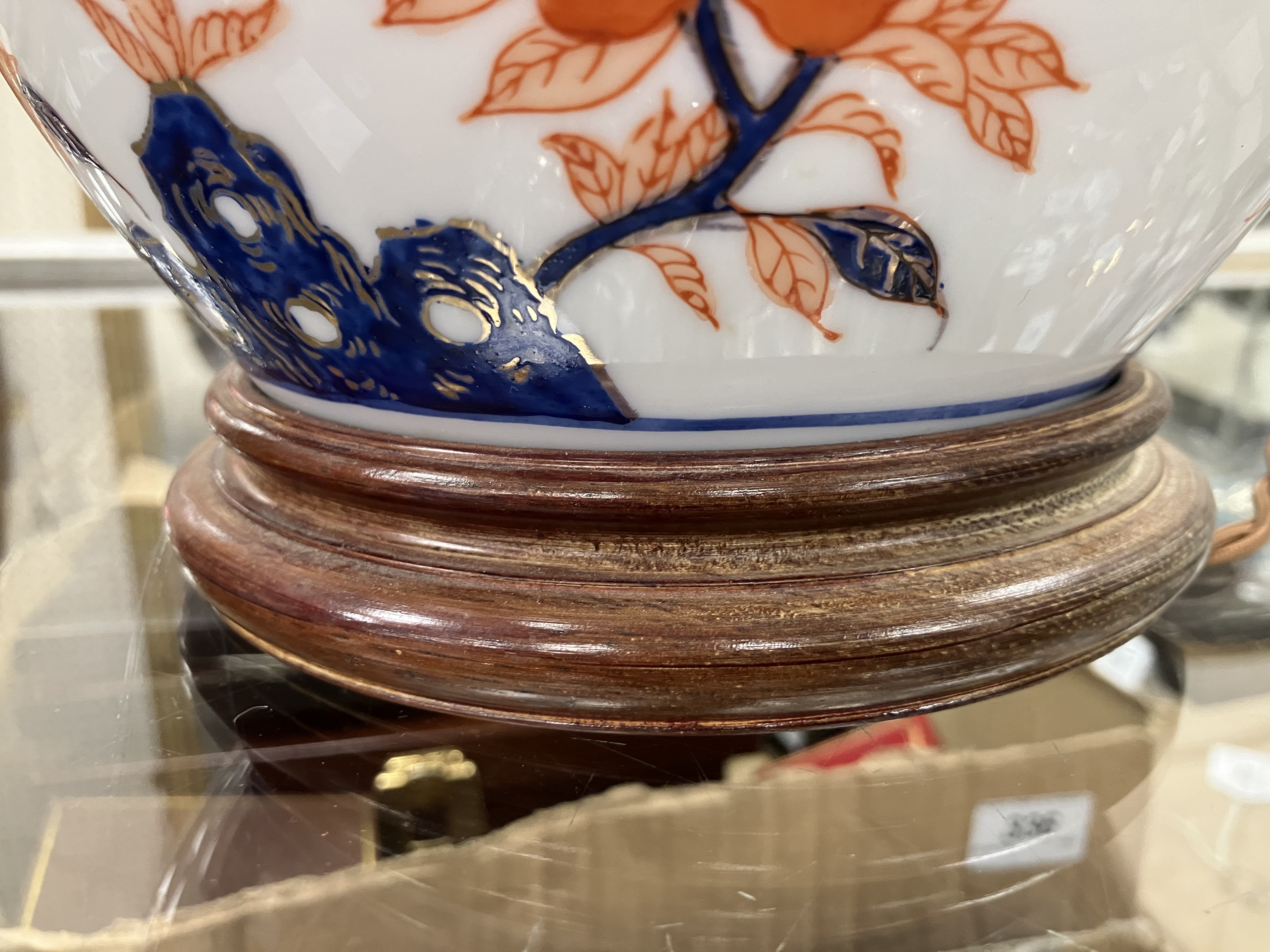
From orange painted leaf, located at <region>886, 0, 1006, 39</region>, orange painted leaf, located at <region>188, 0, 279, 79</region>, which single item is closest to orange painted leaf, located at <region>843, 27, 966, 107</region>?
orange painted leaf, located at <region>886, 0, 1006, 39</region>

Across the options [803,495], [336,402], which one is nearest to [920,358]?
[803,495]

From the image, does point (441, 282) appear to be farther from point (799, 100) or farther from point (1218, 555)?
point (1218, 555)

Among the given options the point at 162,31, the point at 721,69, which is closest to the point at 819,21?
the point at 721,69

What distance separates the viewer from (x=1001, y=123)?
0.18 meters

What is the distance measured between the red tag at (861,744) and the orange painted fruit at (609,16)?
0.56 feet

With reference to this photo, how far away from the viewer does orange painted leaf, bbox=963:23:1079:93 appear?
170 millimetres

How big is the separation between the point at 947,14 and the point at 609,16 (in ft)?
0.19

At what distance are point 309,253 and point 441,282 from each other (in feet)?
0.10

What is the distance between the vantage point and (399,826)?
8.9 inches

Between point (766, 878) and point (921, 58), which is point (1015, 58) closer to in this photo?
point (921, 58)

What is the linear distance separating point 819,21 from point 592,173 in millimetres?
46

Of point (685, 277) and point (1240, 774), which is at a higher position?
point (685, 277)

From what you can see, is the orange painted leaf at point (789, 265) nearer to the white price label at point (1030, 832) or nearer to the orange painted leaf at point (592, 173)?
the orange painted leaf at point (592, 173)

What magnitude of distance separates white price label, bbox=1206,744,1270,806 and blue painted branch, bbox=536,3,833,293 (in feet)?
0.65
